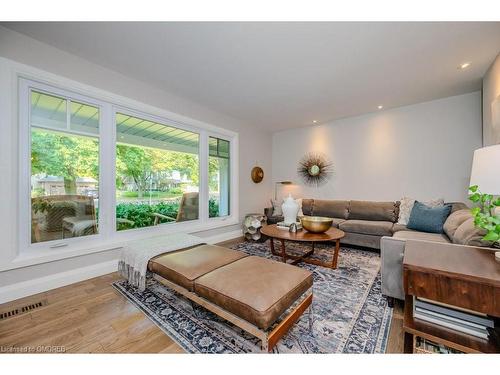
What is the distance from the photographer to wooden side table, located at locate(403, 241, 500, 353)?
1.03 meters

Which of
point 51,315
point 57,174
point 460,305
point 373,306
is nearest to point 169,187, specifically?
point 57,174

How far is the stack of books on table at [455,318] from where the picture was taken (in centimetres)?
115

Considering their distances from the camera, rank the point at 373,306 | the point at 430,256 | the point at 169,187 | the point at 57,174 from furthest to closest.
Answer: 1. the point at 169,187
2. the point at 57,174
3. the point at 373,306
4. the point at 430,256

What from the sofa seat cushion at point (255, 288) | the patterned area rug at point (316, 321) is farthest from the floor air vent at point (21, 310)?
the sofa seat cushion at point (255, 288)

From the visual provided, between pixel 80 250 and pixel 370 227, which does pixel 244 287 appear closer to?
pixel 80 250

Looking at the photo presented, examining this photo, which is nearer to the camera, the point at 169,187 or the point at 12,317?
the point at 12,317

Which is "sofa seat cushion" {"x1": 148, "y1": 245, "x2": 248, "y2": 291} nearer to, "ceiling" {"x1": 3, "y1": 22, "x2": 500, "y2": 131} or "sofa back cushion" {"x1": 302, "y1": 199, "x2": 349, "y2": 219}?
"ceiling" {"x1": 3, "y1": 22, "x2": 500, "y2": 131}

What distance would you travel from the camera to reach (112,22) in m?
1.84

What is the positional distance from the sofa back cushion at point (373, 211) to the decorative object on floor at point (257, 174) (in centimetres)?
214

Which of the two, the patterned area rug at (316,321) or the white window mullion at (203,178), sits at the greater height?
the white window mullion at (203,178)

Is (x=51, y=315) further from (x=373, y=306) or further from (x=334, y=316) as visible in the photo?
(x=373, y=306)

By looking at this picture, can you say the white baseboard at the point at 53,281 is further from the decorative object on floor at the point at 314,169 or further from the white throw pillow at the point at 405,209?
the white throw pillow at the point at 405,209
